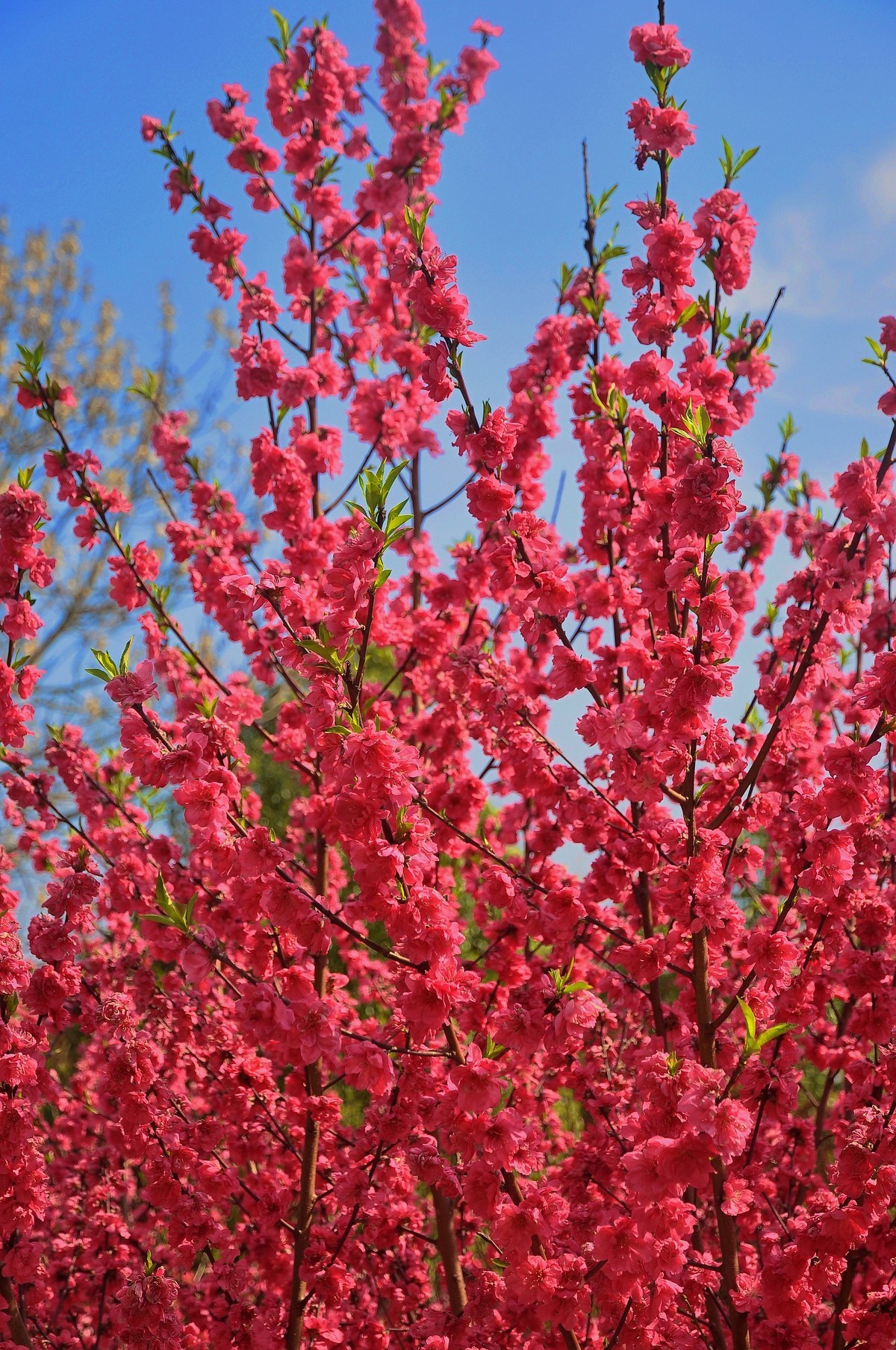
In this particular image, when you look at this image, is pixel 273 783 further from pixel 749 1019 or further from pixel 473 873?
pixel 749 1019

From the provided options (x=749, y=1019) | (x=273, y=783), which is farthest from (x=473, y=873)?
(x=273, y=783)

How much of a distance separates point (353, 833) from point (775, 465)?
3.18 m

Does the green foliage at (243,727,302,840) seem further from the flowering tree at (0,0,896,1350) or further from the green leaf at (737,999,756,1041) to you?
the green leaf at (737,999,756,1041)

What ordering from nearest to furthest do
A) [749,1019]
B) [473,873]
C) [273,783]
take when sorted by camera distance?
[749,1019], [473,873], [273,783]

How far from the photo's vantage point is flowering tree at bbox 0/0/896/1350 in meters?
2.55

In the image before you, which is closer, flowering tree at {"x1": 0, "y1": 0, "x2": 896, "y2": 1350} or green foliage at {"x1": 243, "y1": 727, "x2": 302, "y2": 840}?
flowering tree at {"x1": 0, "y1": 0, "x2": 896, "y2": 1350}

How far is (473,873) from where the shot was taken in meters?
4.62

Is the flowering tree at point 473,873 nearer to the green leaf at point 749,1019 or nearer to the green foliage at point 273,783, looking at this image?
the green leaf at point 749,1019

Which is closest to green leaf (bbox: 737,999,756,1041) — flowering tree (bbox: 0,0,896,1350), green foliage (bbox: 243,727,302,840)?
flowering tree (bbox: 0,0,896,1350)

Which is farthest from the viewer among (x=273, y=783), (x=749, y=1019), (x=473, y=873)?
(x=273, y=783)

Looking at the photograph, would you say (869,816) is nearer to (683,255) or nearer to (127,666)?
(683,255)

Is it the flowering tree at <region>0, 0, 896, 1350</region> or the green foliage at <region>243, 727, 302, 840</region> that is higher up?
the green foliage at <region>243, 727, 302, 840</region>

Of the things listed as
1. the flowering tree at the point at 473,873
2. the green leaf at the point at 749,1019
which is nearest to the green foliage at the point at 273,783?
the flowering tree at the point at 473,873

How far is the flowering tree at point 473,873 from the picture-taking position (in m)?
2.55
